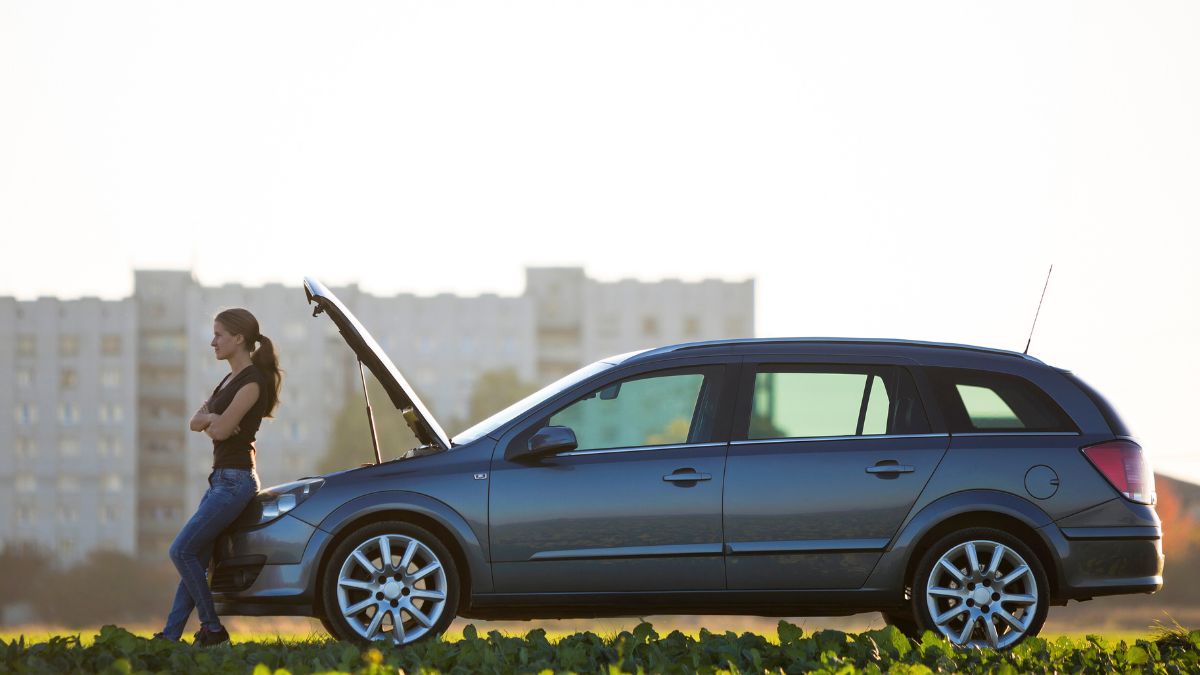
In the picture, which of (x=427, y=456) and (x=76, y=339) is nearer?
(x=427, y=456)

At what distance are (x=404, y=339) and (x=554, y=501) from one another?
160 metres

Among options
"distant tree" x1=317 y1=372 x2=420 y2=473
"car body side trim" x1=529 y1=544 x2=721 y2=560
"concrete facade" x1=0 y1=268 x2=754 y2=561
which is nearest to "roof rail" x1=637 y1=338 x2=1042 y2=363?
"car body side trim" x1=529 y1=544 x2=721 y2=560

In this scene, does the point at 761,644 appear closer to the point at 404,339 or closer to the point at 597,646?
the point at 597,646

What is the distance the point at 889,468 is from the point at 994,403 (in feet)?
2.39

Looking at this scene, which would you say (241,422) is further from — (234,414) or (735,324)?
(735,324)

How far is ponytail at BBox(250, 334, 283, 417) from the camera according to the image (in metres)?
8.97

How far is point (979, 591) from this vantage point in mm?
8367

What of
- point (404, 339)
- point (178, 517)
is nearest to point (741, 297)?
point (404, 339)

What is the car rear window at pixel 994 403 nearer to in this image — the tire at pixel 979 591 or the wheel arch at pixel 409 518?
the tire at pixel 979 591

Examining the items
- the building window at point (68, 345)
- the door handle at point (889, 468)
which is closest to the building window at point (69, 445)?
the building window at point (68, 345)

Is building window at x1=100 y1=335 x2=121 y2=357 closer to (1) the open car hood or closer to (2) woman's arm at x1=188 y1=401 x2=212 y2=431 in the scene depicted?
(2) woman's arm at x1=188 y1=401 x2=212 y2=431

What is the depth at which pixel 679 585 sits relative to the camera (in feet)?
26.8

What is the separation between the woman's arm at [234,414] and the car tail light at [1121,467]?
452cm

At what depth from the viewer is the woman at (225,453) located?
8.57m
